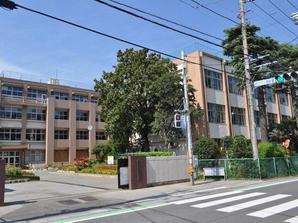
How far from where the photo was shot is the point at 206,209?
1145 centimetres

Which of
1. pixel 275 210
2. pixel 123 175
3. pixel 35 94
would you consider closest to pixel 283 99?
pixel 35 94

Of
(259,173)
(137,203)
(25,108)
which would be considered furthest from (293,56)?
(25,108)

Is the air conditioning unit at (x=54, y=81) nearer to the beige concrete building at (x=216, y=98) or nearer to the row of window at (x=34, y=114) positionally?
the row of window at (x=34, y=114)

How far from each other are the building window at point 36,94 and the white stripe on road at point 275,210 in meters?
49.3

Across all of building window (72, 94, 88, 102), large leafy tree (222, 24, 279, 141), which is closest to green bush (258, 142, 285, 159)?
large leafy tree (222, 24, 279, 141)

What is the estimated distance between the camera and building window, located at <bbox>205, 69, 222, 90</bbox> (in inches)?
1541

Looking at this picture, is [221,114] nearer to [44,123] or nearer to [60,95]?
[44,123]

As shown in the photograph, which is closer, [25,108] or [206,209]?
[206,209]

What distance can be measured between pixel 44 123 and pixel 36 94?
533 centimetres

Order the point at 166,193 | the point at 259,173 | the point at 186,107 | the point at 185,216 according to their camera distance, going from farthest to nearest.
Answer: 1. the point at 259,173
2. the point at 186,107
3. the point at 166,193
4. the point at 185,216

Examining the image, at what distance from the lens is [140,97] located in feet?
117

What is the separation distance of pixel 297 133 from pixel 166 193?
3084 centimetres

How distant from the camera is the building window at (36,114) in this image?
174 feet

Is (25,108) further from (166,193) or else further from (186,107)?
(166,193)
